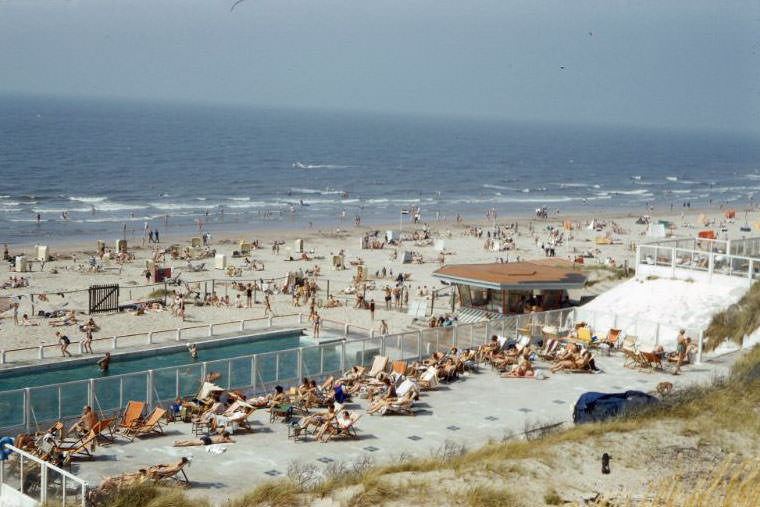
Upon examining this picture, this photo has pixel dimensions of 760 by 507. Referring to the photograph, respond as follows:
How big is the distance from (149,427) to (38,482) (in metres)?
3.20

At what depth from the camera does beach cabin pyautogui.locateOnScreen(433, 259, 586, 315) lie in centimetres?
2614

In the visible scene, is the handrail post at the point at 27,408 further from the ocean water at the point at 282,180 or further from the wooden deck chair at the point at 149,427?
the ocean water at the point at 282,180

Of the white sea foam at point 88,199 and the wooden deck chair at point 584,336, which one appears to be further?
the white sea foam at point 88,199

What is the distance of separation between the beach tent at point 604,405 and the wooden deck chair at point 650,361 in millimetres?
4170

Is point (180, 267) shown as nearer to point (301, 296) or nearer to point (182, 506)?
point (301, 296)

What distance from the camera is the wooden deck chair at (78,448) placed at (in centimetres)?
1295

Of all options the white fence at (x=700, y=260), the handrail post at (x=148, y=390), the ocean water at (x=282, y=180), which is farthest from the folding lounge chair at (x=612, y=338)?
the ocean water at (x=282, y=180)

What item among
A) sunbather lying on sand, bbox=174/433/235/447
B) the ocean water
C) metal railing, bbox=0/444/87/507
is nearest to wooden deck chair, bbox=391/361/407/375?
sunbather lying on sand, bbox=174/433/235/447

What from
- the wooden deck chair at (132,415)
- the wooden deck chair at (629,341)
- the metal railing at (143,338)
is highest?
the wooden deck chair at (629,341)

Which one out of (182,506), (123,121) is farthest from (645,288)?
(123,121)

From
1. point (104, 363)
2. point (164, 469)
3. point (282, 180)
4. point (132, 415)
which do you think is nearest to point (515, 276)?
point (104, 363)

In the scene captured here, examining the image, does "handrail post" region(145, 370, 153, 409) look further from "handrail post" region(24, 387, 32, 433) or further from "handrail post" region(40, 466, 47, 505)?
"handrail post" region(40, 466, 47, 505)

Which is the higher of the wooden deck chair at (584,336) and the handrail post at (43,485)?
the wooden deck chair at (584,336)

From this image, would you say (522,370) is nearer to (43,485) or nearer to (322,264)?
(43,485)
